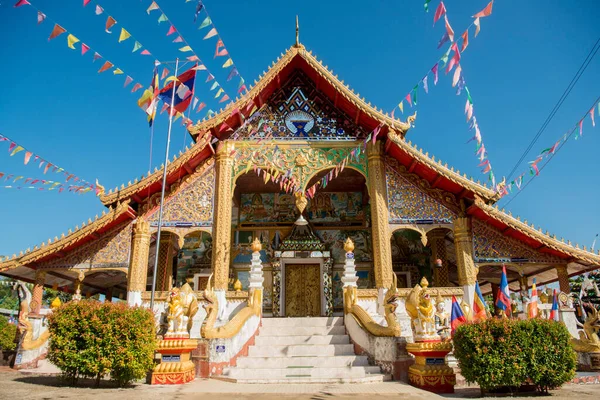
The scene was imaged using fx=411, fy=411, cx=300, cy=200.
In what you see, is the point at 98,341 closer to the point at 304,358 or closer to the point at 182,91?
the point at 304,358

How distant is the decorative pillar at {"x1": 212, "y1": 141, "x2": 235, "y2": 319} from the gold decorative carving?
1.65 meters

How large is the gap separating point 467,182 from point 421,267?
14.3 feet

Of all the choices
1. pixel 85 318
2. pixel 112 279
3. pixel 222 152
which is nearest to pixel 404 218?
pixel 222 152

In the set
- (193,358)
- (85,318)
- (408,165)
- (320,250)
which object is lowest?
(193,358)

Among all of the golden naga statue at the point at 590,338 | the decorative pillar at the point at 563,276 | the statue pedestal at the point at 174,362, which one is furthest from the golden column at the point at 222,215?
the decorative pillar at the point at 563,276

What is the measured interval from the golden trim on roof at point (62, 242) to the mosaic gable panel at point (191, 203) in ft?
3.13

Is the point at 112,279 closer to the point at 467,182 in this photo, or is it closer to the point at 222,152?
the point at 222,152

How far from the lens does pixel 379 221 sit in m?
10.2

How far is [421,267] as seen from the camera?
43.7 feet

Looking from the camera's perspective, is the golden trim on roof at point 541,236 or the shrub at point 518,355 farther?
the golden trim on roof at point 541,236

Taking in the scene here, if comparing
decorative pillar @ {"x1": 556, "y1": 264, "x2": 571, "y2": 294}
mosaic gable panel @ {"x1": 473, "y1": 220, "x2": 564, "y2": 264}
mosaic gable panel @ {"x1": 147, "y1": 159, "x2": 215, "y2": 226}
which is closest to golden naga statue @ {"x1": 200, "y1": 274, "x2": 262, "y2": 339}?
mosaic gable panel @ {"x1": 147, "y1": 159, "x2": 215, "y2": 226}

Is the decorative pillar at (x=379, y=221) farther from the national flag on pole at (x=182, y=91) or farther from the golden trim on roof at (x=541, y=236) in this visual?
the national flag on pole at (x=182, y=91)

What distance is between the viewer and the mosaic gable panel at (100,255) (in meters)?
9.80

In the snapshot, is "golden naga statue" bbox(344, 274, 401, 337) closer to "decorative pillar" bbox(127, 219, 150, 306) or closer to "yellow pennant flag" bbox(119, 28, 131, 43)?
"decorative pillar" bbox(127, 219, 150, 306)
